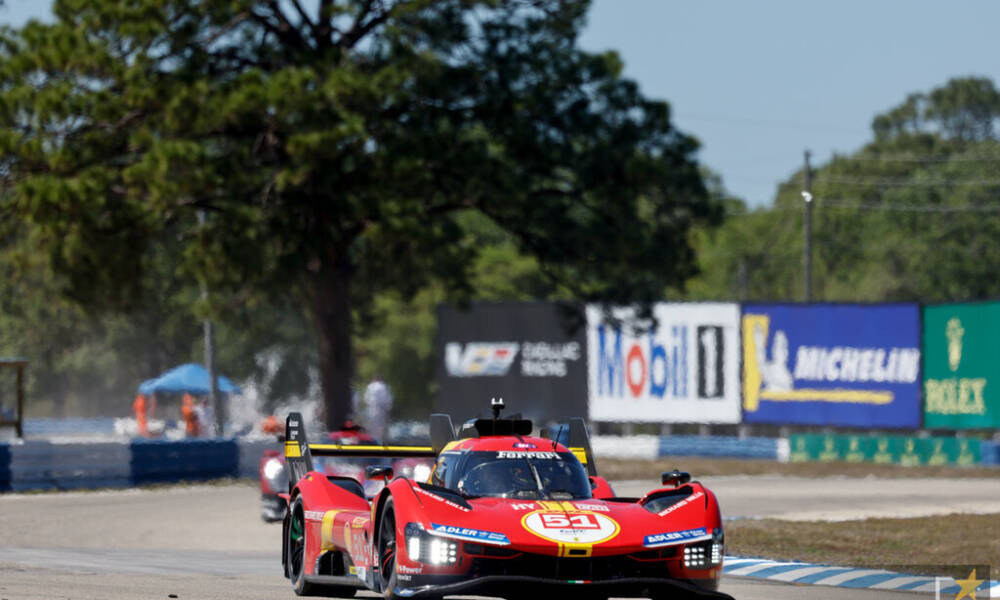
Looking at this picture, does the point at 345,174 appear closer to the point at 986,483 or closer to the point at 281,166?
the point at 281,166

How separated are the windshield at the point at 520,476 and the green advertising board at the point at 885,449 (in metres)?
30.8

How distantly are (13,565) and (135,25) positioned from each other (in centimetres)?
1877

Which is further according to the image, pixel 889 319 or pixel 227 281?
pixel 889 319

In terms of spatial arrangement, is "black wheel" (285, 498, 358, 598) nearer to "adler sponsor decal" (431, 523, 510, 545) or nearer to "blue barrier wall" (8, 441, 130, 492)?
"adler sponsor decal" (431, 523, 510, 545)

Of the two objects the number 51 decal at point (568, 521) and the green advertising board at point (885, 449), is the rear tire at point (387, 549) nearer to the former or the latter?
the number 51 decal at point (568, 521)

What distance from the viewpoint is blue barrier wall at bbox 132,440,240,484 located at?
3181 cm

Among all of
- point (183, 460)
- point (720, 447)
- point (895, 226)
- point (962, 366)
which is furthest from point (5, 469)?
point (895, 226)

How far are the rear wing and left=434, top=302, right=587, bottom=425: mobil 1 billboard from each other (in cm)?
3860

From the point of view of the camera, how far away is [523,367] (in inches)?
2159

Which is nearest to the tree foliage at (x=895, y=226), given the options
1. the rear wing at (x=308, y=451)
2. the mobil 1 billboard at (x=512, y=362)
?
the mobil 1 billboard at (x=512, y=362)

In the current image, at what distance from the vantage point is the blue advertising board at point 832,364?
4641 cm

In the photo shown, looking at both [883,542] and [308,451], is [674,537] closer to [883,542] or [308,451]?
[308,451]

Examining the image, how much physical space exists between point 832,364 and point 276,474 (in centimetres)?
2826

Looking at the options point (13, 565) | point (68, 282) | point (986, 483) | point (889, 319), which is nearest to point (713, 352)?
point (889, 319)
